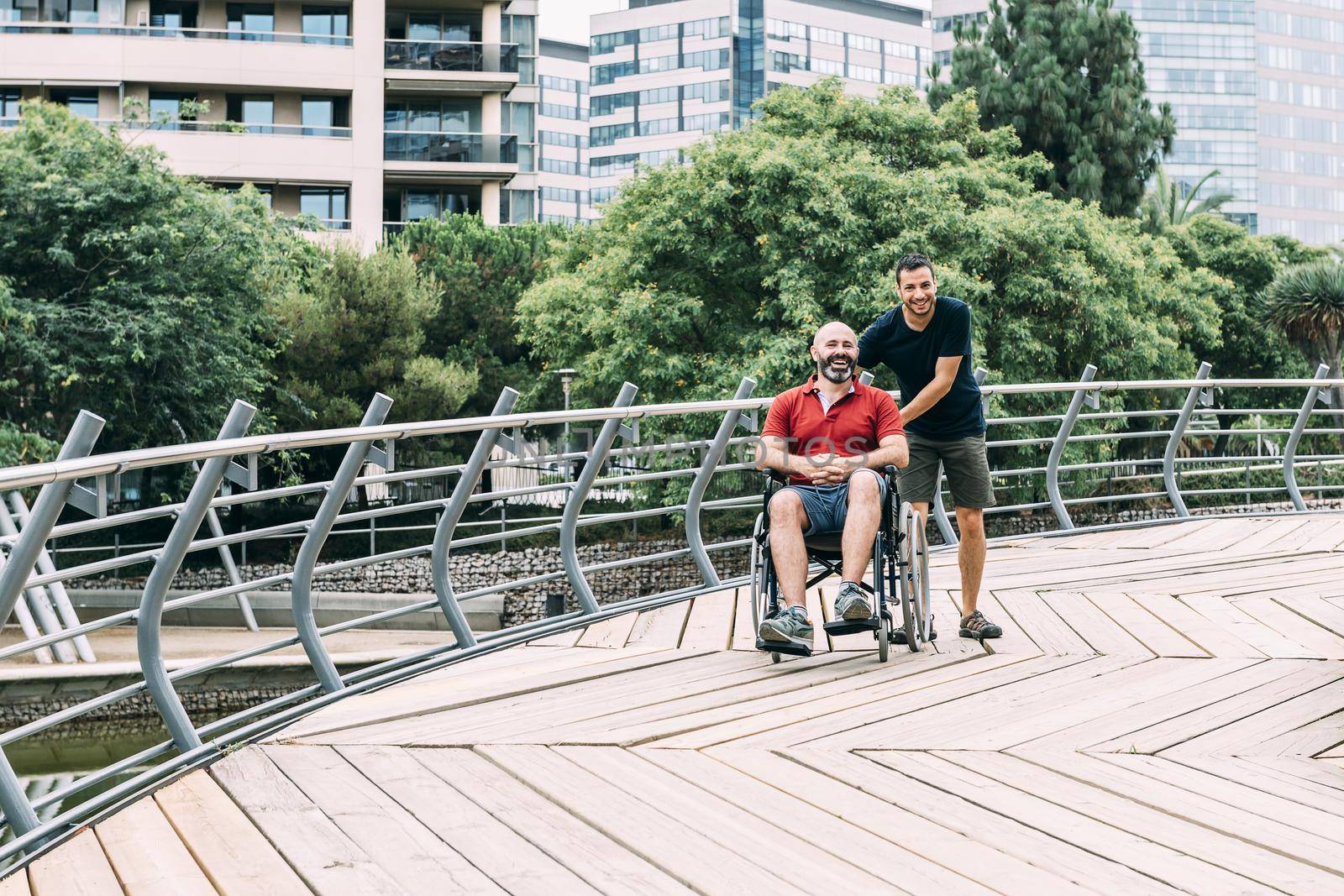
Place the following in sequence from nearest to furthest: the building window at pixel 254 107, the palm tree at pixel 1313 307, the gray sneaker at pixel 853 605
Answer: the gray sneaker at pixel 853 605 → the palm tree at pixel 1313 307 → the building window at pixel 254 107

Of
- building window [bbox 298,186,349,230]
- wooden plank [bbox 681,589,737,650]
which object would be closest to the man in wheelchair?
wooden plank [bbox 681,589,737,650]

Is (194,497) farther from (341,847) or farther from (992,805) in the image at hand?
(992,805)

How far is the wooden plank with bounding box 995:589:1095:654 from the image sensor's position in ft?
17.4

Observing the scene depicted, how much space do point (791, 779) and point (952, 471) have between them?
8.18ft

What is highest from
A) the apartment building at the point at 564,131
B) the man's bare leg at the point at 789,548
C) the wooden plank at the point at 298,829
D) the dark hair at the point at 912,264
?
the apartment building at the point at 564,131

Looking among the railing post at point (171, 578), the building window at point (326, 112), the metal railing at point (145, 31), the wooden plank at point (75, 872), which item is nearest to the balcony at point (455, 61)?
the building window at point (326, 112)

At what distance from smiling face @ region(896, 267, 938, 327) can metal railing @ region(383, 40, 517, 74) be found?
37998mm

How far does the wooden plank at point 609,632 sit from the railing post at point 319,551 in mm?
1197

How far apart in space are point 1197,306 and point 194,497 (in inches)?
1146

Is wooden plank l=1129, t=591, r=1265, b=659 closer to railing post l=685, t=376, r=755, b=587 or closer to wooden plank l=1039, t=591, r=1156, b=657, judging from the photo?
wooden plank l=1039, t=591, r=1156, b=657

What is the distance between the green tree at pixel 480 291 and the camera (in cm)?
3312

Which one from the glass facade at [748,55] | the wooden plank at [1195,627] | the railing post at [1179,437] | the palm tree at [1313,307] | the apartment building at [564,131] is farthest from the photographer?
the apartment building at [564,131]

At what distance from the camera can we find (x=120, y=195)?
2331cm

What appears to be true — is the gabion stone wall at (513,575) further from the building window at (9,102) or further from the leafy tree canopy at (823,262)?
the building window at (9,102)
